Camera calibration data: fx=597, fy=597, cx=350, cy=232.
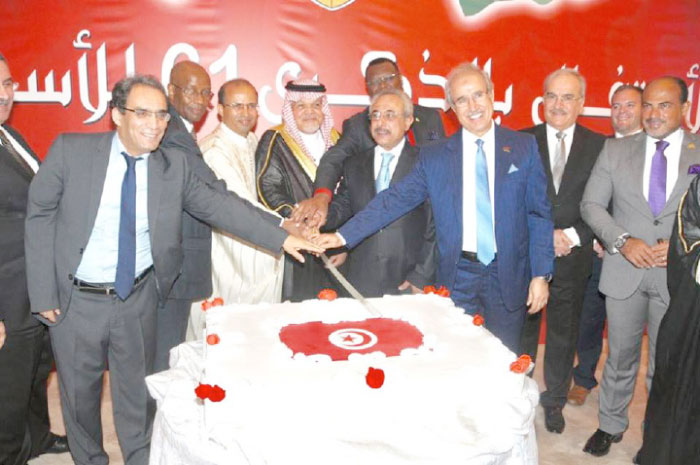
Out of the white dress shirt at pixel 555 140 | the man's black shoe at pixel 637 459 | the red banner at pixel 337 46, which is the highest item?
the red banner at pixel 337 46

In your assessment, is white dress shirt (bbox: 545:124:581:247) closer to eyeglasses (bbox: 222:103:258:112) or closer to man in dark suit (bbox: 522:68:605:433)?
man in dark suit (bbox: 522:68:605:433)

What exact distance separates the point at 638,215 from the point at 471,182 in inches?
36.1

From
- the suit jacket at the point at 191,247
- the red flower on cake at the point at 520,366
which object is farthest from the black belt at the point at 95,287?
the red flower on cake at the point at 520,366

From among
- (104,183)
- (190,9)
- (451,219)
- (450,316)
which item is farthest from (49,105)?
(450,316)

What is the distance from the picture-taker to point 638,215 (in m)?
3.00

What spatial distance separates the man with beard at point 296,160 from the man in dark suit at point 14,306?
4.16ft

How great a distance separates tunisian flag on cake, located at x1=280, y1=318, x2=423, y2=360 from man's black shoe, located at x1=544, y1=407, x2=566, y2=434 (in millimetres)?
1804

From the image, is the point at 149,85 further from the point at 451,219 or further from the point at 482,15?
the point at 482,15

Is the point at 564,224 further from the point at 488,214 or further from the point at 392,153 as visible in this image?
the point at 392,153

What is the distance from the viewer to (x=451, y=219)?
2.78m

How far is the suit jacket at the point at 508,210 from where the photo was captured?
2.73 m

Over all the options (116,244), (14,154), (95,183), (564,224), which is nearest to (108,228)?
(116,244)

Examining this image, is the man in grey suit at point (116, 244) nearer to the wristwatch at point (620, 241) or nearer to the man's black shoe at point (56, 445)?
the man's black shoe at point (56, 445)

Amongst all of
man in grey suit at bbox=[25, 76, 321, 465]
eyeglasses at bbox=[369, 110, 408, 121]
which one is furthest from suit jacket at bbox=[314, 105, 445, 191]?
man in grey suit at bbox=[25, 76, 321, 465]
